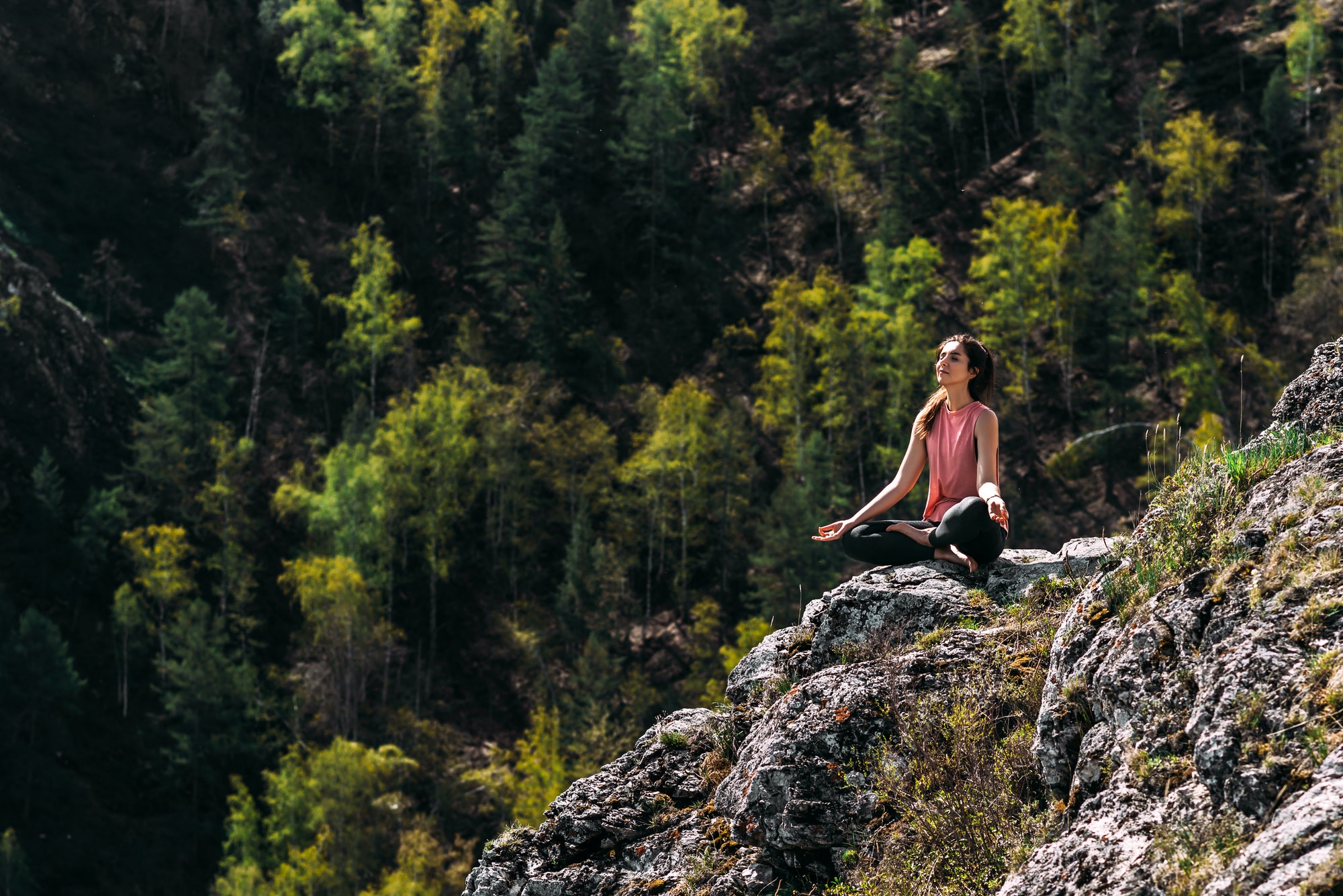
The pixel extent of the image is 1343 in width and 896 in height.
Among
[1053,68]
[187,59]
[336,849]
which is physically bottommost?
[336,849]

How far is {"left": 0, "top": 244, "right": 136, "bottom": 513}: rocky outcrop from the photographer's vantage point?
5372cm

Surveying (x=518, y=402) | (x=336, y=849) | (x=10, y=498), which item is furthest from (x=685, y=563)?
(x=10, y=498)

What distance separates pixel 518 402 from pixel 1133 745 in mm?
53635

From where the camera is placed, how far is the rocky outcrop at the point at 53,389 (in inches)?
2115

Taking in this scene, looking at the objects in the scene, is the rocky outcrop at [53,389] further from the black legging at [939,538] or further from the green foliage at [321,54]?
the black legging at [939,538]

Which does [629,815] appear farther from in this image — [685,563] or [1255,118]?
[1255,118]

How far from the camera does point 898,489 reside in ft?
24.3

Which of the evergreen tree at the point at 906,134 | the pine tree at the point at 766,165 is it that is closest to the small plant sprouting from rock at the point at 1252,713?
the evergreen tree at the point at 906,134

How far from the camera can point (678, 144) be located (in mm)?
71000

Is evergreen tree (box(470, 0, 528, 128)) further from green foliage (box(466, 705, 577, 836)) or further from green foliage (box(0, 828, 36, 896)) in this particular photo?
green foliage (box(0, 828, 36, 896))

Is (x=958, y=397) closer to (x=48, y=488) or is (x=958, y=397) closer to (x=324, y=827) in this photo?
(x=324, y=827)

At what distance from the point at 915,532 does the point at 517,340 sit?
187 feet

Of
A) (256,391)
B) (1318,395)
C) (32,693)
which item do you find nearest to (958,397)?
(1318,395)

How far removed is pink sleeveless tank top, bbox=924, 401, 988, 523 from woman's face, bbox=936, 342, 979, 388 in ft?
0.60
